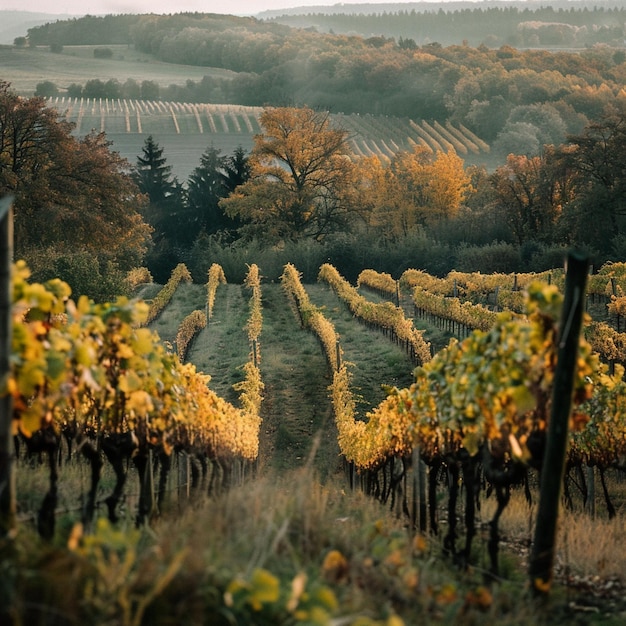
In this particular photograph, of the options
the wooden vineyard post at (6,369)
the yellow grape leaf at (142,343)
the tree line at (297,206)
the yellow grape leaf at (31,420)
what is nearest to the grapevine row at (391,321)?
the tree line at (297,206)

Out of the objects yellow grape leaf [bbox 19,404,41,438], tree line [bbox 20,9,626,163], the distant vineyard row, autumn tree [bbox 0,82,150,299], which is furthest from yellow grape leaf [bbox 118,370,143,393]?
tree line [bbox 20,9,626,163]

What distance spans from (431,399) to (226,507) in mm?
3460

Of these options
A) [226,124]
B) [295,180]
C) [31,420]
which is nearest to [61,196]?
[295,180]

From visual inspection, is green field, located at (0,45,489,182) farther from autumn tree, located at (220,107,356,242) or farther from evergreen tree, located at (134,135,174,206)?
evergreen tree, located at (134,135,174,206)

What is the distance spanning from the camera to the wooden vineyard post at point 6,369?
4660 mm

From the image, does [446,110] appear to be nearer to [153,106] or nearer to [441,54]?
[441,54]

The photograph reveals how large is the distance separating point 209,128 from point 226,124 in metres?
3.62

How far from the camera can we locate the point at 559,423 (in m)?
6.05

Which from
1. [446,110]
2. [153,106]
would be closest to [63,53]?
[153,106]

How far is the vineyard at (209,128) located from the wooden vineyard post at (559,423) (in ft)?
289

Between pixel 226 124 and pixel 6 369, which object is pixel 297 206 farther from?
pixel 226 124

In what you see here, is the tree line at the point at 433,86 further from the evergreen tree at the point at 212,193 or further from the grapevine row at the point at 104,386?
the grapevine row at the point at 104,386

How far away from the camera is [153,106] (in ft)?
393

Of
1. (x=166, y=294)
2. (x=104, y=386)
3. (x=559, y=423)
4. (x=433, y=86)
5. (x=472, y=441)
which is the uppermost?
(x=433, y=86)
